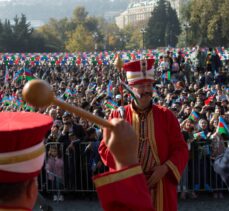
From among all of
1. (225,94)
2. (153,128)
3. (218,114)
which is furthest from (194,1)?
(153,128)

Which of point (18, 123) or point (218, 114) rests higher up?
point (18, 123)

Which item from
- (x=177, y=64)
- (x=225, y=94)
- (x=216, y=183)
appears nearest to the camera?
(x=216, y=183)

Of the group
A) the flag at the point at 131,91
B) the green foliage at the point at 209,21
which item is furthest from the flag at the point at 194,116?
the green foliage at the point at 209,21

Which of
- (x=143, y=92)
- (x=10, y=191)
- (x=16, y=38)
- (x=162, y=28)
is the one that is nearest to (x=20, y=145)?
(x=10, y=191)

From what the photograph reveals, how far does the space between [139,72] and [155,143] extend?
587mm

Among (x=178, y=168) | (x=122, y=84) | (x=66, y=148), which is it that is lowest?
(x=66, y=148)

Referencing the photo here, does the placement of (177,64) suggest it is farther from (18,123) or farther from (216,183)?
(18,123)

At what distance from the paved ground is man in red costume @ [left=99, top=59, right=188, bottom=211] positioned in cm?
388

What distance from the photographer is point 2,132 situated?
208 cm

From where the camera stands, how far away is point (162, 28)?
291 feet

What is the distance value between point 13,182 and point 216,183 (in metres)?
6.81

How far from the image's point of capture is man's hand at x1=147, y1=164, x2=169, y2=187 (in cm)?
420

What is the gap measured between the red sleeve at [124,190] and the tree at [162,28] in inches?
3259

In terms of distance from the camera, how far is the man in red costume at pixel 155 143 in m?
4.25
